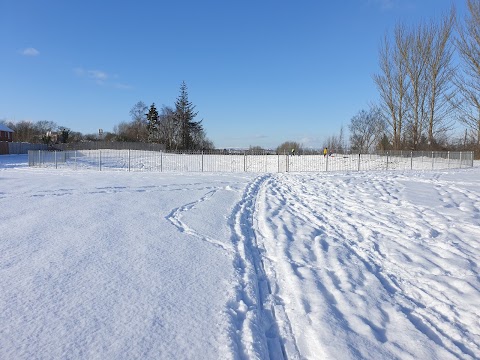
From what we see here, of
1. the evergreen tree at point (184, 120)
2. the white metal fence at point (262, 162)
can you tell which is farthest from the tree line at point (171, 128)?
the white metal fence at point (262, 162)

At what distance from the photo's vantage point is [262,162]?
101 ft

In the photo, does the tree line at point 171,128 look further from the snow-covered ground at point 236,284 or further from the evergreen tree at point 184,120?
the snow-covered ground at point 236,284

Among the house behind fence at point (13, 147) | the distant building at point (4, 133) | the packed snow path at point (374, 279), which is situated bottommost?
the packed snow path at point (374, 279)

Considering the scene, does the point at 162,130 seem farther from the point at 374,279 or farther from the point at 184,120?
the point at 374,279

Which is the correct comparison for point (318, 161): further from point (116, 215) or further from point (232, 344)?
point (232, 344)

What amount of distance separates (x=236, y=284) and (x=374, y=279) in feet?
6.32

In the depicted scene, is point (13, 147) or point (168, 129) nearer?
point (13, 147)

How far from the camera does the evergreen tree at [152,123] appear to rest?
7038 cm

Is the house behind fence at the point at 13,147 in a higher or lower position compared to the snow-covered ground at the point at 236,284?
higher

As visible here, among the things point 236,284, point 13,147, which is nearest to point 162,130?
point 13,147

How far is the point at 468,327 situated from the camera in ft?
9.96

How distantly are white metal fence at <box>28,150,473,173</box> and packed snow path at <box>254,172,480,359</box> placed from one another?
16639 mm

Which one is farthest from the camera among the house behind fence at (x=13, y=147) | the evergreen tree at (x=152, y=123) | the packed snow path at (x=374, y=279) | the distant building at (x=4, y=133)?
the evergreen tree at (x=152, y=123)

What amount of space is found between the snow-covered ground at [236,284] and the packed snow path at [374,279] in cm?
2
